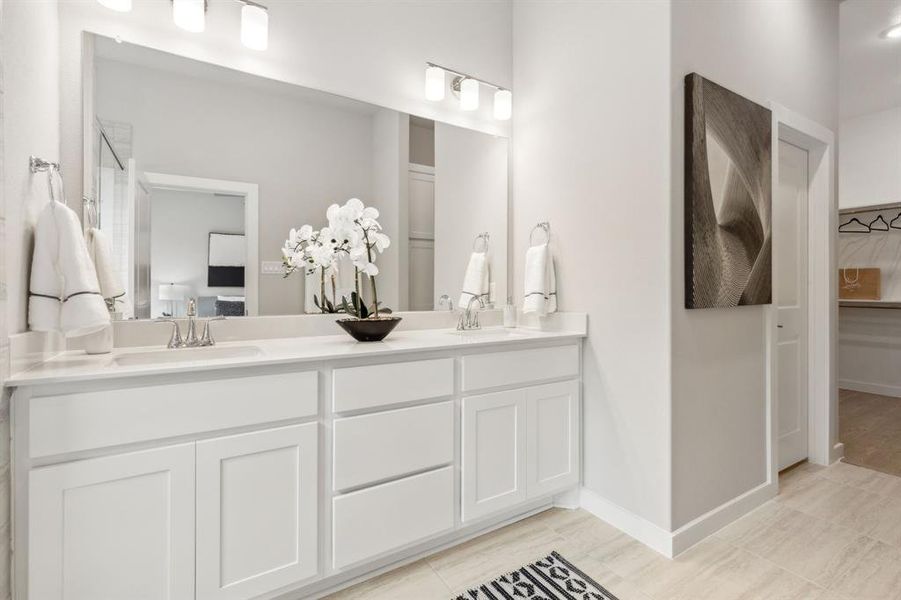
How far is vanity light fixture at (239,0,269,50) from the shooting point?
69.9 inches

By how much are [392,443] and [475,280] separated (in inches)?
44.5

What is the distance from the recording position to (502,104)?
2.52 m

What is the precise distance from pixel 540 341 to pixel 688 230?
78cm

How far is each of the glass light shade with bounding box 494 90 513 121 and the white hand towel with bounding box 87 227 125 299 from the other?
6.51 feet

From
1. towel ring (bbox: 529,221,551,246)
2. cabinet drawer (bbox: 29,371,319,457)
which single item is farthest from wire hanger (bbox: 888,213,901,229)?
cabinet drawer (bbox: 29,371,319,457)

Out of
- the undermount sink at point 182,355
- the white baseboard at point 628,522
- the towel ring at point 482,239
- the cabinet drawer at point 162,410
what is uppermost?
the towel ring at point 482,239

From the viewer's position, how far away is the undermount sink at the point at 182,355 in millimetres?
1500

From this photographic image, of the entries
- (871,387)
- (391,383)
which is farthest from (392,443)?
(871,387)

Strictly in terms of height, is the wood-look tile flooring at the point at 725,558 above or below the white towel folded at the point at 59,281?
below

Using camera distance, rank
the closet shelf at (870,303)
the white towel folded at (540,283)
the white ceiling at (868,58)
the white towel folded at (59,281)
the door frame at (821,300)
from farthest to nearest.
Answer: the closet shelf at (870,303), the white ceiling at (868,58), the door frame at (821,300), the white towel folded at (540,283), the white towel folded at (59,281)

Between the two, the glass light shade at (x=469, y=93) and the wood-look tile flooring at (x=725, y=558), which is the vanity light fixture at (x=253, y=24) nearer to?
the glass light shade at (x=469, y=93)

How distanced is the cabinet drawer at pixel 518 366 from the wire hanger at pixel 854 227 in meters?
4.14

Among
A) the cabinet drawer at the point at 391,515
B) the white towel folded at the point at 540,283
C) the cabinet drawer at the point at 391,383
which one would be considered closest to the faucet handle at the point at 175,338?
the cabinet drawer at the point at 391,383

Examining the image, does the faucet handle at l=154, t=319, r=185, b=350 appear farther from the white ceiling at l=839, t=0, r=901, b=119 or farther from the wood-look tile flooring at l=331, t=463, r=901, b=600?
the white ceiling at l=839, t=0, r=901, b=119
